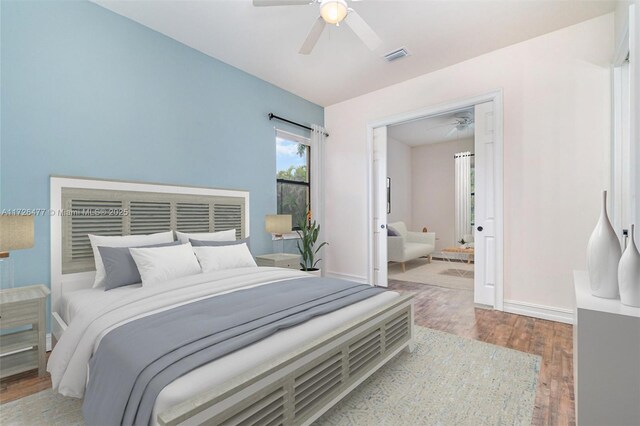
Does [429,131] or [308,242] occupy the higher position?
[429,131]

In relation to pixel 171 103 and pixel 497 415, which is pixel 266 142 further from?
pixel 497 415

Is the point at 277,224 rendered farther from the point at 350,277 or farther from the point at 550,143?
the point at 550,143

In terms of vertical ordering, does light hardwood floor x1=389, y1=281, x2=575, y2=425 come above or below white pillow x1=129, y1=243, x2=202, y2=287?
below

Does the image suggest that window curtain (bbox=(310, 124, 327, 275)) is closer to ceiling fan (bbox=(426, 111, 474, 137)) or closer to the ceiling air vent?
the ceiling air vent

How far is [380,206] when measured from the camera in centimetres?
465

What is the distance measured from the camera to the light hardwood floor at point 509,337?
1.77 m

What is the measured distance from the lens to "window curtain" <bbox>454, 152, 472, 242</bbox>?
718 centimetres

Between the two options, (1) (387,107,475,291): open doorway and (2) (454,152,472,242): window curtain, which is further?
(2) (454,152,472,242): window curtain

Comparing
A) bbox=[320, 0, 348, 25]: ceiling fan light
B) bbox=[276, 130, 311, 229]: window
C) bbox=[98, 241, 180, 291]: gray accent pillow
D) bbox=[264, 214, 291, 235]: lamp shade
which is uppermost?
bbox=[320, 0, 348, 25]: ceiling fan light

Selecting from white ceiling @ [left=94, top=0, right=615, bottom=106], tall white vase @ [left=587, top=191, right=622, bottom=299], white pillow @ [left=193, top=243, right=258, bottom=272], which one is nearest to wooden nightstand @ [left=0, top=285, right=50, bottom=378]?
white pillow @ [left=193, top=243, right=258, bottom=272]

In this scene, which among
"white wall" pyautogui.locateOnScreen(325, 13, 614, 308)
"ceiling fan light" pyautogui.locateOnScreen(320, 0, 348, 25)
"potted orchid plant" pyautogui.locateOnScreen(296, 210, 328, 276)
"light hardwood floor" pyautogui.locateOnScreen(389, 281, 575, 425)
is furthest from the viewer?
"potted orchid plant" pyautogui.locateOnScreen(296, 210, 328, 276)

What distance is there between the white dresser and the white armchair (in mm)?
4364

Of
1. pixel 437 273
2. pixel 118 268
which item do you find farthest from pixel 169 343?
pixel 437 273

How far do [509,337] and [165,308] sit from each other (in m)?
2.84
